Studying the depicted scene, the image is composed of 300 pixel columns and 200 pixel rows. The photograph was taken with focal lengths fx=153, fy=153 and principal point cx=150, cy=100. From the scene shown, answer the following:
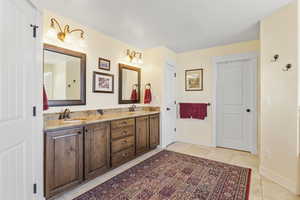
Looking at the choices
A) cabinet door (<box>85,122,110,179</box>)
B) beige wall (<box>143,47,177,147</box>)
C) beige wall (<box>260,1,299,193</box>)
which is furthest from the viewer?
beige wall (<box>143,47,177,147</box>)

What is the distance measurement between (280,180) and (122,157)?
2311 mm

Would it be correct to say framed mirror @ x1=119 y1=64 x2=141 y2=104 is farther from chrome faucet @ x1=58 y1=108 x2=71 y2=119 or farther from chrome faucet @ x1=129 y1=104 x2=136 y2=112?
chrome faucet @ x1=58 y1=108 x2=71 y2=119

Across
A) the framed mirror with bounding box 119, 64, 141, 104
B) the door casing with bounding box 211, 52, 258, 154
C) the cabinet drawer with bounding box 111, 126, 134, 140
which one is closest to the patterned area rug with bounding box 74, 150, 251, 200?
the cabinet drawer with bounding box 111, 126, 134, 140

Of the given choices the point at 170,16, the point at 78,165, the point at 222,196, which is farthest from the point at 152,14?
the point at 222,196

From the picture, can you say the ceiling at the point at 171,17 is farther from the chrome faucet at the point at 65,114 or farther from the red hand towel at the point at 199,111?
the red hand towel at the point at 199,111

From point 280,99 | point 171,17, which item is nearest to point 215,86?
point 280,99

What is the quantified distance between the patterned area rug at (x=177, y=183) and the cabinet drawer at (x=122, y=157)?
0.70ft

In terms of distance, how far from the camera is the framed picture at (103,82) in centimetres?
276

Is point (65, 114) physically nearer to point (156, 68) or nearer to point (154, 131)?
point (154, 131)

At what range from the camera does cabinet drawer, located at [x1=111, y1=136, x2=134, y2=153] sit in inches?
96.3

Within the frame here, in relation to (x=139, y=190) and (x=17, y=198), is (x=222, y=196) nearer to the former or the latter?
(x=139, y=190)

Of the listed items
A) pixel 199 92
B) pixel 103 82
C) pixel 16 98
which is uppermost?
pixel 103 82

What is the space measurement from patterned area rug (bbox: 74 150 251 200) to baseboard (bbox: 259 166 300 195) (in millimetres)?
216

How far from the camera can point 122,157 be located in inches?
102
